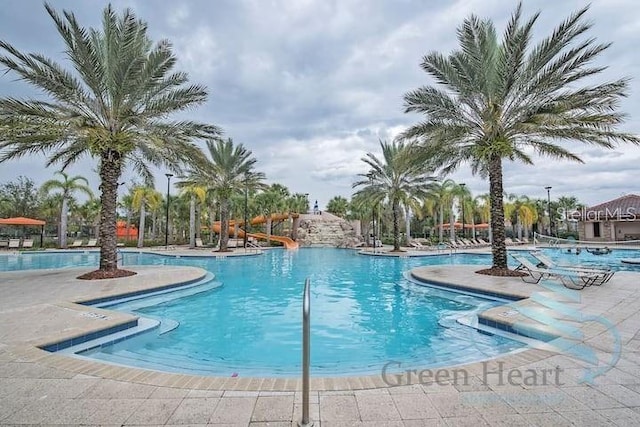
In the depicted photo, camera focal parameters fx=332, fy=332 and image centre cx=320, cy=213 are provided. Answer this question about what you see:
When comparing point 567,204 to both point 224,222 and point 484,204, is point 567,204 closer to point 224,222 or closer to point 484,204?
point 484,204

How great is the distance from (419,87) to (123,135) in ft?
34.1

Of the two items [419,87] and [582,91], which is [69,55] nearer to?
[419,87]

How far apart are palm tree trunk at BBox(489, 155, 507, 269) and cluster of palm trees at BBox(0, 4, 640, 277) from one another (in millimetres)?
36

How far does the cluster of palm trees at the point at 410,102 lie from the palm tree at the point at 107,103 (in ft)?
0.11

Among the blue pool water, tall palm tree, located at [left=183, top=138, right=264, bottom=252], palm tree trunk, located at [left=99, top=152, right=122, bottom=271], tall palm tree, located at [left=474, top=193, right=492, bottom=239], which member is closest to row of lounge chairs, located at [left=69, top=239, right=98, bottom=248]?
tall palm tree, located at [left=183, top=138, right=264, bottom=252]

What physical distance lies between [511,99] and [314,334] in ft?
33.6

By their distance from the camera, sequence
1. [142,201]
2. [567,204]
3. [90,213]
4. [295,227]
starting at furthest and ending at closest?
[567,204] < [90,213] < [295,227] < [142,201]

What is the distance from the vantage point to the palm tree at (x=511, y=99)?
32.4ft

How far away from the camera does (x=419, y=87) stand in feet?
39.6

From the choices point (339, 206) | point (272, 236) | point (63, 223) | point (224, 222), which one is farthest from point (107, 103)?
point (339, 206)

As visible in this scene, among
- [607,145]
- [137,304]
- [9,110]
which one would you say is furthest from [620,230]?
[9,110]

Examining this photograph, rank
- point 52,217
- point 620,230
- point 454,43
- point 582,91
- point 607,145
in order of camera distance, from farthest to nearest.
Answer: point 52,217
point 620,230
point 454,43
point 607,145
point 582,91

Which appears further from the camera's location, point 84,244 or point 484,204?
point 484,204

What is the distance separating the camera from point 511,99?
1126 cm
